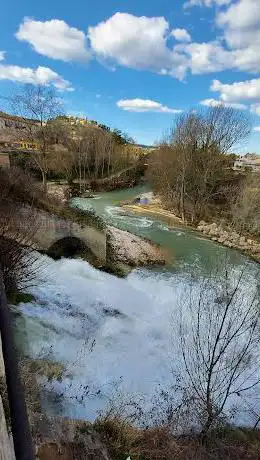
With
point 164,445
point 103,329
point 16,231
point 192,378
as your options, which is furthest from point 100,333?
point 164,445

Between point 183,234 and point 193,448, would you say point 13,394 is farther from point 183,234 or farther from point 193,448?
point 183,234

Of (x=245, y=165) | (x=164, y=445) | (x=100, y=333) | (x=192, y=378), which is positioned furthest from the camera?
(x=245, y=165)

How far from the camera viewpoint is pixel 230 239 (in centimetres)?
2486

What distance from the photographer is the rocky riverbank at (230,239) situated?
23.5 meters

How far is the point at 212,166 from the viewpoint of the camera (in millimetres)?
30938

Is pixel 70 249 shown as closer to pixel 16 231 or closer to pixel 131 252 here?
pixel 131 252

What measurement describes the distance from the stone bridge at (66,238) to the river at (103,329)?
870 mm

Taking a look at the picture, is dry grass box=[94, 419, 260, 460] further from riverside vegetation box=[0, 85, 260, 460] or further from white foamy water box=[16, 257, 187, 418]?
white foamy water box=[16, 257, 187, 418]

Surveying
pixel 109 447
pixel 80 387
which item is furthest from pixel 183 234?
pixel 109 447

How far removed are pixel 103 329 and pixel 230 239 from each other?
1498 centimetres

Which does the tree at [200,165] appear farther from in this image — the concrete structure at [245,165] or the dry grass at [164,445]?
the dry grass at [164,445]

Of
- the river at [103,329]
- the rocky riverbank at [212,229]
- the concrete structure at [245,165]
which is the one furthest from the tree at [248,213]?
the concrete structure at [245,165]

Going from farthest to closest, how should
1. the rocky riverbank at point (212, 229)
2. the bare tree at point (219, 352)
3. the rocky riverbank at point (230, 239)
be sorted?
the rocky riverbank at point (212, 229) → the rocky riverbank at point (230, 239) → the bare tree at point (219, 352)

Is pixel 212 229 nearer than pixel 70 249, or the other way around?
pixel 70 249
